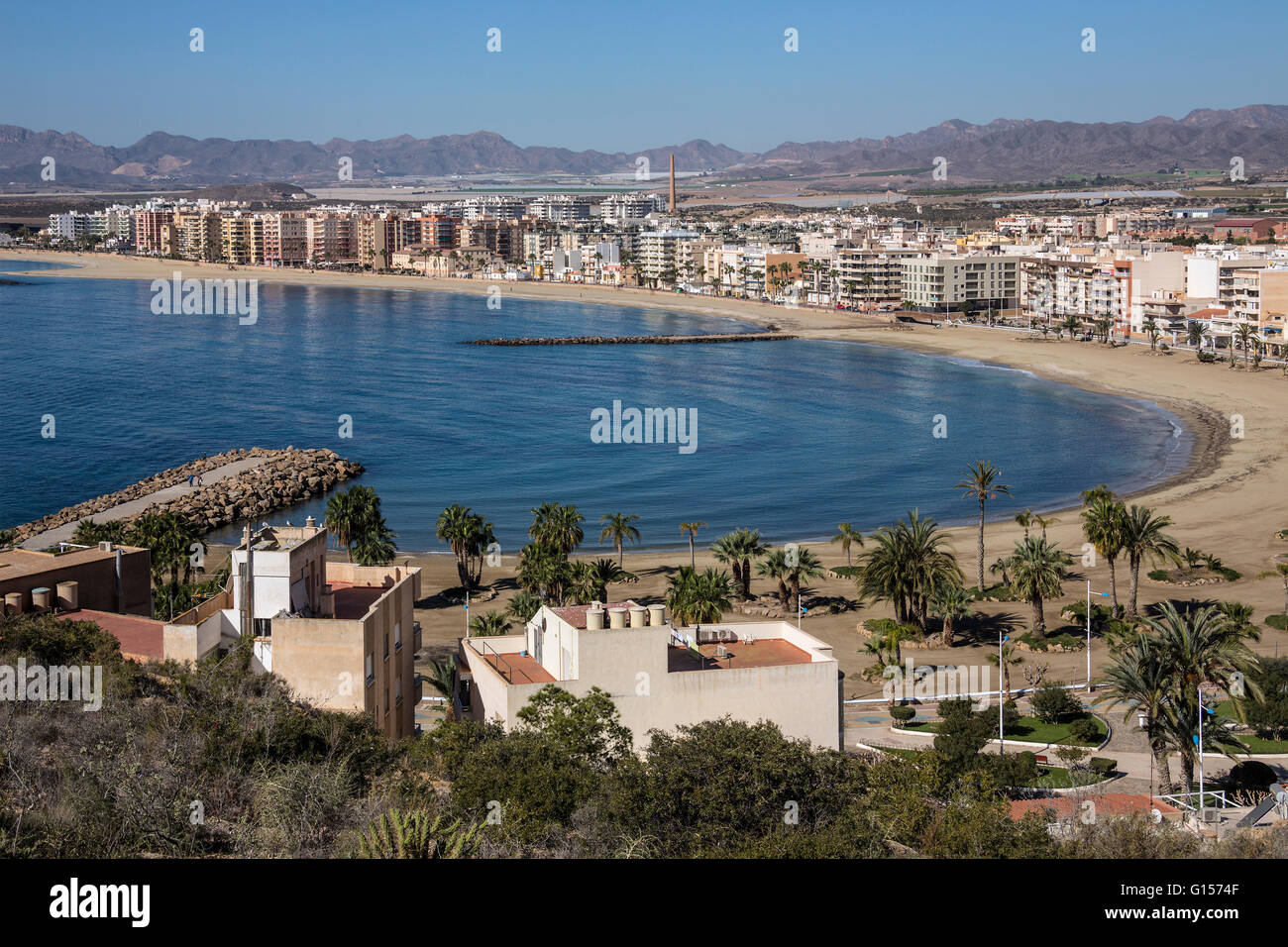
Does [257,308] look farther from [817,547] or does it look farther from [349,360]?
[817,547]

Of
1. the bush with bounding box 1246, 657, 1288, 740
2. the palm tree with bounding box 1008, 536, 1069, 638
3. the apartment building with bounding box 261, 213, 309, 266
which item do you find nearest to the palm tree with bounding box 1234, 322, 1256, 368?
the palm tree with bounding box 1008, 536, 1069, 638

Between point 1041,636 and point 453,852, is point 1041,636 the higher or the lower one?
the lower one

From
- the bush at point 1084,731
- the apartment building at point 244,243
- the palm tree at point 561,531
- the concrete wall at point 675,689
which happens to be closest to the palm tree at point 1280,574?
the bush at point 1084,731

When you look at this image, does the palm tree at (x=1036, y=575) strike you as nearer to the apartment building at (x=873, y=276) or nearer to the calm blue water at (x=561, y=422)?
the calm blue water at (x=561, y=422)

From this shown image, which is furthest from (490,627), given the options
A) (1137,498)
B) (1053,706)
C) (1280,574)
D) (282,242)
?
(282,242)

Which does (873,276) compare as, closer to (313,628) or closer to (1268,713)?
(1268,713)

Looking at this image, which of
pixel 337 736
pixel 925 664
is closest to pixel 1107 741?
A: pixel 925 664
